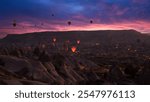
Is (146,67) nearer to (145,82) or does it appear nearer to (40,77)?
(145,82)

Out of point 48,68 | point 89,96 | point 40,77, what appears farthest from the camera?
point 48,68

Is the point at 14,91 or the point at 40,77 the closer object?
the point at 14,91

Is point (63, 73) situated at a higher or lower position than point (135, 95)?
lower

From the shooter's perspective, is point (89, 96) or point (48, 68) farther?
point (48, 68)

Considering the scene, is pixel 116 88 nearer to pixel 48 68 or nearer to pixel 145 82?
pixel 145 82

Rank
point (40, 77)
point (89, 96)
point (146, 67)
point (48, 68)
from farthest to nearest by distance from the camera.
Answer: point (48, 68) < point (146, 67) < point (40, 77) < point (89, 96)

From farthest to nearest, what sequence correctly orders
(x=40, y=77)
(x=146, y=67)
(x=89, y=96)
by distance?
1. (x=146, y=67)
2. (x=40, y=77)
3. (x=89, y=96)

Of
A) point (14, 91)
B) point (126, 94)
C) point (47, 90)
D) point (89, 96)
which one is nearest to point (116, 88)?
point (126, 94)

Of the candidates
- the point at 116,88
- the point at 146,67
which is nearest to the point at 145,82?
the point at 146,67

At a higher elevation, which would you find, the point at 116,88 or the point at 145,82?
the point at 116,88
